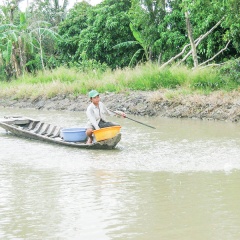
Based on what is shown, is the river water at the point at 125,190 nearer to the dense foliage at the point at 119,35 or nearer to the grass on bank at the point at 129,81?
the grass on bank at the point at 129,81

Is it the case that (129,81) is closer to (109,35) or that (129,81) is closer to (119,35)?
(109,35)

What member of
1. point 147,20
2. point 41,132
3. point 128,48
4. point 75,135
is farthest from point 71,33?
point 75,135

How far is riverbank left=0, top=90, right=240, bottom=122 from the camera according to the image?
15.2 meters

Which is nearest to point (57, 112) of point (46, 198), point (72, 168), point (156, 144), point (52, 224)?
point (156, 144)

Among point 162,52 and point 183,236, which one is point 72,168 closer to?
point 183,236

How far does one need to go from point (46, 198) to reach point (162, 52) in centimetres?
1733

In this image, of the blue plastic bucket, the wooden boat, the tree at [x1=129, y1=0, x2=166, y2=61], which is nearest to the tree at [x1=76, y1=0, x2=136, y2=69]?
the tree at [x1=129, y1=0, x2=166, y2=61]

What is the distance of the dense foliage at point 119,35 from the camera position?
66.5 ft

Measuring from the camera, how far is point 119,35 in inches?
1016

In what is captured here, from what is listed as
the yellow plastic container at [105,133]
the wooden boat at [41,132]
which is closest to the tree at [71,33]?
the wooden boat at [41,132]

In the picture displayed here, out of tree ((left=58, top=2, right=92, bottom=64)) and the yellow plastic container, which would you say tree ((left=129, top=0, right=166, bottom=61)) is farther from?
the yellow plastic container

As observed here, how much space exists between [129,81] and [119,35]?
6955 millimetres

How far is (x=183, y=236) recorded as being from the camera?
5.28 m

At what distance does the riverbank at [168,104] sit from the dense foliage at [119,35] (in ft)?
8.88
